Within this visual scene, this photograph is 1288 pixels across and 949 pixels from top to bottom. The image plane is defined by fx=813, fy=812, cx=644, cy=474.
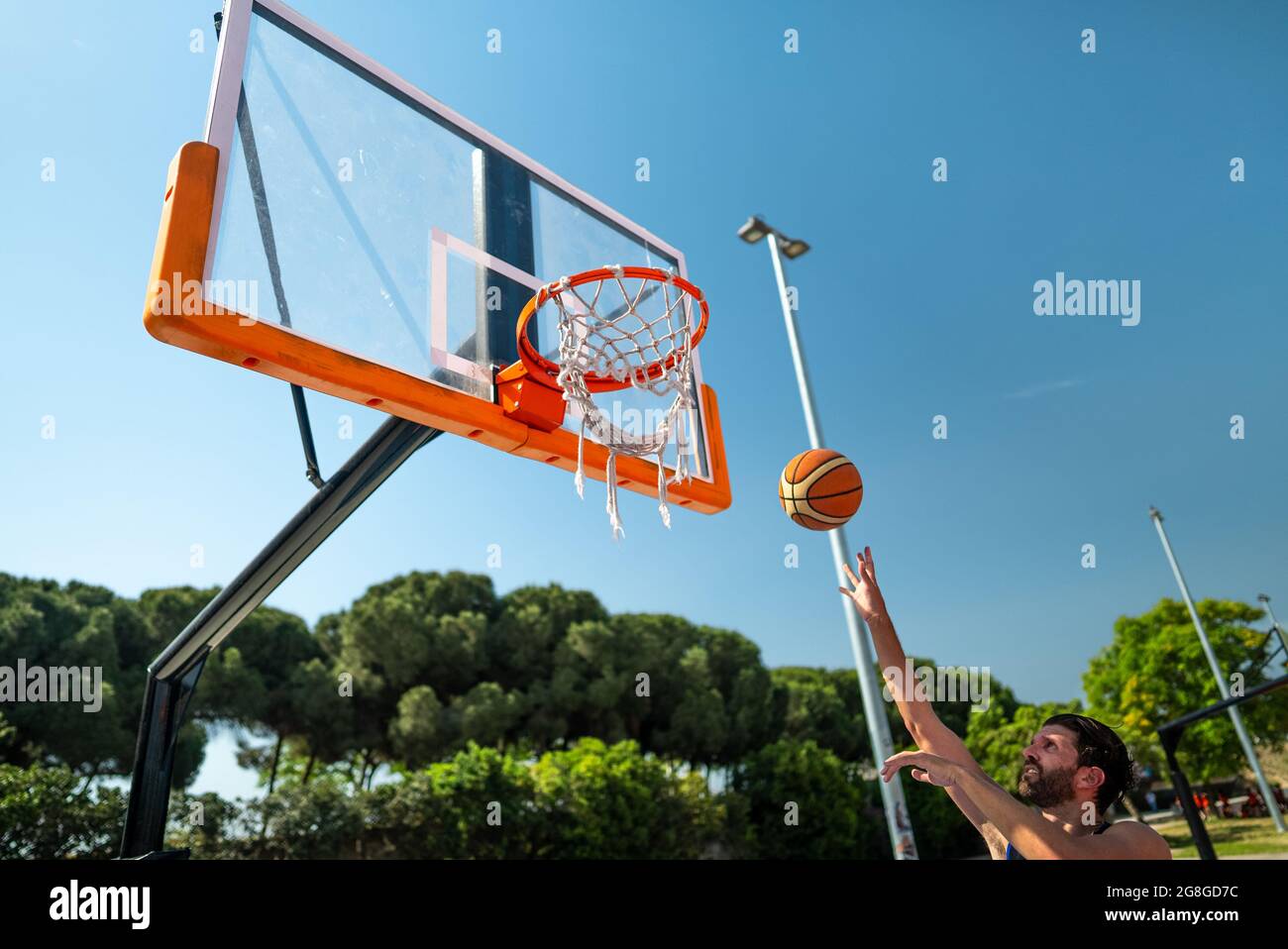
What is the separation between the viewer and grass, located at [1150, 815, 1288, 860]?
1596 cm

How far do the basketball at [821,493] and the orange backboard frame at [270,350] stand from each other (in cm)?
88

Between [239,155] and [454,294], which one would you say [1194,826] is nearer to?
[454,294]

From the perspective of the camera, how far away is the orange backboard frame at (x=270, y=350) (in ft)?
8.52

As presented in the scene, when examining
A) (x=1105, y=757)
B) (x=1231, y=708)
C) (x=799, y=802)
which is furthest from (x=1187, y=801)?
(x=1231, y=708)

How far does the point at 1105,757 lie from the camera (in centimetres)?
181

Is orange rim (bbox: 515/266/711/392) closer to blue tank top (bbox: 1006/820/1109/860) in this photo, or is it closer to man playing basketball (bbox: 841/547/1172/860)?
man playing basketball (bbox: 841/547/1172/860)

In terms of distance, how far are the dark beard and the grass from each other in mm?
15873

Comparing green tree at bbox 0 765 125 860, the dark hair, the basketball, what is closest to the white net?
the basketball

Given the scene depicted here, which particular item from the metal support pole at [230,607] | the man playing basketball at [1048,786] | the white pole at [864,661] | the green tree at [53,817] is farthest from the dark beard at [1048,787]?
the green tree at [53,817]

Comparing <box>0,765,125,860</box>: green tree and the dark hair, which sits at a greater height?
A: the dark hair

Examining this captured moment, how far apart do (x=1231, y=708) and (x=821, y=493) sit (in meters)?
20.9
